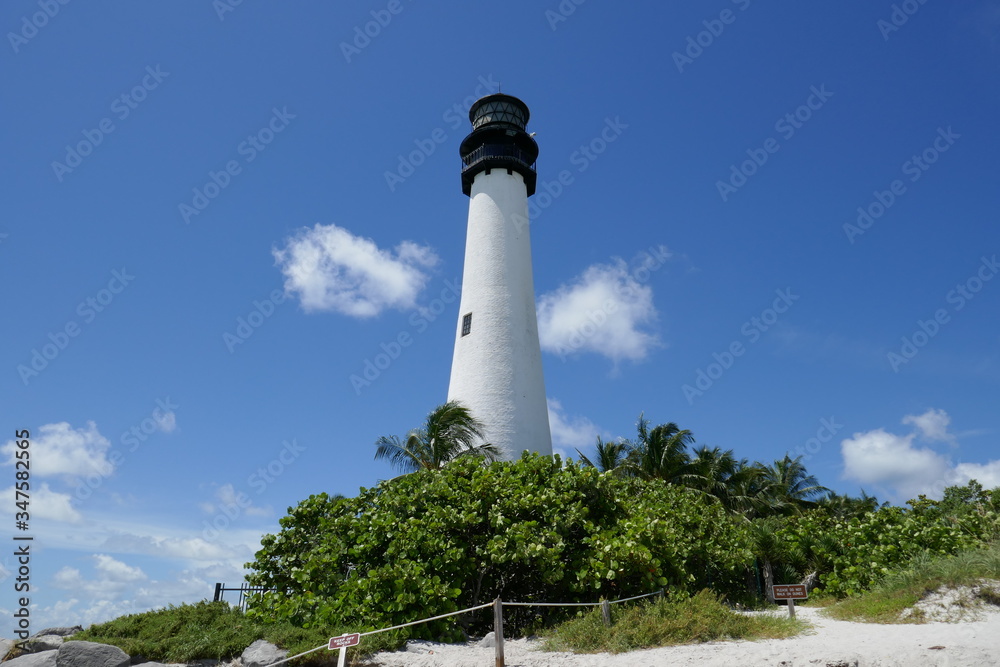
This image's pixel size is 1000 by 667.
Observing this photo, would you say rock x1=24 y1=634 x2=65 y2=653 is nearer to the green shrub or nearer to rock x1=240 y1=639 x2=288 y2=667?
the green shrub

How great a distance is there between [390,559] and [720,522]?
29.7 feet

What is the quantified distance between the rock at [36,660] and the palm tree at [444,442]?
10.5 meters

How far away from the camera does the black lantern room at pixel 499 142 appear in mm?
25250

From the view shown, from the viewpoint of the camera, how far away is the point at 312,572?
475 inches

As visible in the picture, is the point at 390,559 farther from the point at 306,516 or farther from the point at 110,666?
the point at 110,666

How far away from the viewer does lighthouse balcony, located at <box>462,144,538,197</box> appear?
25.1 meters

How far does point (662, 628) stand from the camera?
10.0 meters

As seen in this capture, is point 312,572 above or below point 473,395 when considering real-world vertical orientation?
below

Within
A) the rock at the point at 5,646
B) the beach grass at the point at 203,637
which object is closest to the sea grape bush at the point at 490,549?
the beach grass at the point at 203,637

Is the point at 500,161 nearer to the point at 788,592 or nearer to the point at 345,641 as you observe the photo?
the point at 788,592

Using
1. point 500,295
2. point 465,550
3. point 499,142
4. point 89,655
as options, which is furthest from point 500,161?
point 89,655

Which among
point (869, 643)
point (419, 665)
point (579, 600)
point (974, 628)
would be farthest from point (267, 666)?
point (974, 628)

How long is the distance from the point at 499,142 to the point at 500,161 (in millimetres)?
1108

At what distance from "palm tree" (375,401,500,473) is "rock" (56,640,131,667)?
32.4 feet
